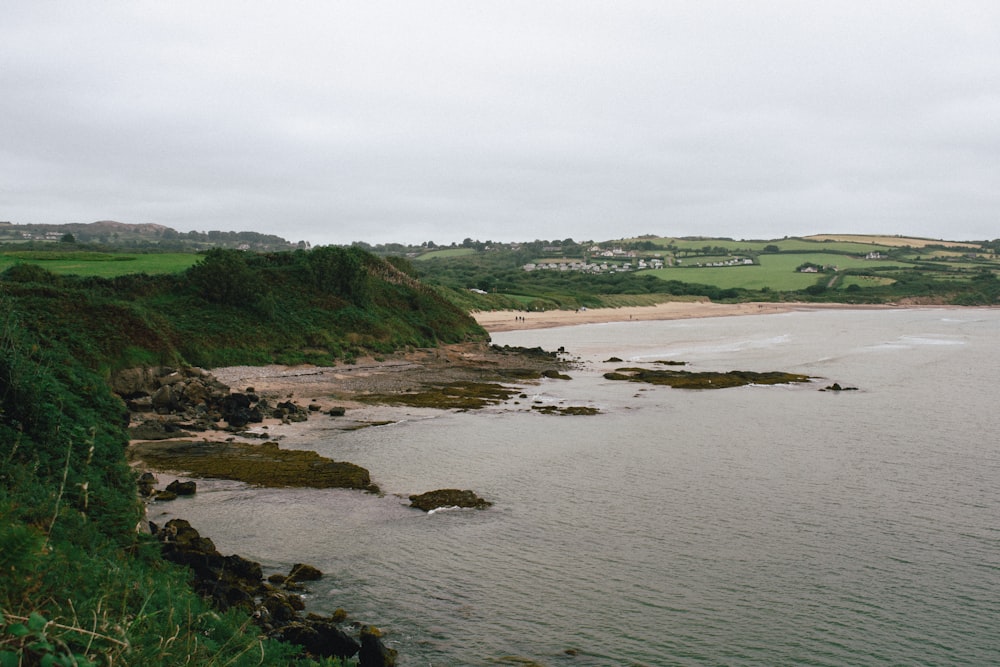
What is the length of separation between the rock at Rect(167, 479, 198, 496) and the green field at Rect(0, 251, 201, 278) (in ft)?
108

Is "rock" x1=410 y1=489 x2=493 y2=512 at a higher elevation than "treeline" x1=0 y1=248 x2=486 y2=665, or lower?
lower

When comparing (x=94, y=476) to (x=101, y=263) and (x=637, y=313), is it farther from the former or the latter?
(x=637, y=313)

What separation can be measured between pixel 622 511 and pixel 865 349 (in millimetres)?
58292

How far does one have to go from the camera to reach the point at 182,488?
18.5 m

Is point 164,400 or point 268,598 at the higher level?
point 164,400

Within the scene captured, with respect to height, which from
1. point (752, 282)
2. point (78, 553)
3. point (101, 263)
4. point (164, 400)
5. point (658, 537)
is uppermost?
point (752, 282)

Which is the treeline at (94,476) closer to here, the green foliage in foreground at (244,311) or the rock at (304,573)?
the green foliage in foreground at (244,311)

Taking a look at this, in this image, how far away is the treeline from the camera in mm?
5777

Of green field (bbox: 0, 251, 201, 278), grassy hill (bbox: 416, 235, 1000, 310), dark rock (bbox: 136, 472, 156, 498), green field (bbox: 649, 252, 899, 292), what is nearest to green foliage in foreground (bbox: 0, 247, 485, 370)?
green field (bbox: 0, 251, 201, 278)

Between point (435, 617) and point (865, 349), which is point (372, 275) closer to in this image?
point (865, 349)

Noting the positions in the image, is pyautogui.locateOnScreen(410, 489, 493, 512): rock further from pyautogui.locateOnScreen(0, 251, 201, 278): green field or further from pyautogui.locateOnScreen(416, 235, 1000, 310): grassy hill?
pyautogui.locateOnScreen(416, 235, 1000, 310): grassy hill

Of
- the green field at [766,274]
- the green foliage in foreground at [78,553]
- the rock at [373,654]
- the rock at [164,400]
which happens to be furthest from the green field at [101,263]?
the green field at [766,274]

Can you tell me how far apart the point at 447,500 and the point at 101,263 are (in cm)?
4584

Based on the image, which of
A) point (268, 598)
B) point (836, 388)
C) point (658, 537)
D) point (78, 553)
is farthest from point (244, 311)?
point (78, 553)
